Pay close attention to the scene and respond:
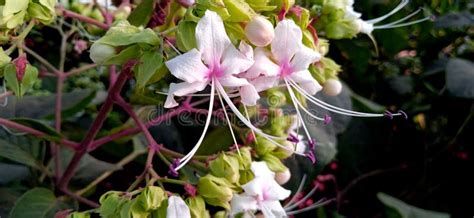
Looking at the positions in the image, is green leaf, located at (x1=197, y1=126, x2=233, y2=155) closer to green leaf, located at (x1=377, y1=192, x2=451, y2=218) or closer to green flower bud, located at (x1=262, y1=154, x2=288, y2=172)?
green flower bud, located at (x1=262, y1=154, x2=288, y2=172)

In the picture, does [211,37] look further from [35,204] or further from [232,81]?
[35,204]

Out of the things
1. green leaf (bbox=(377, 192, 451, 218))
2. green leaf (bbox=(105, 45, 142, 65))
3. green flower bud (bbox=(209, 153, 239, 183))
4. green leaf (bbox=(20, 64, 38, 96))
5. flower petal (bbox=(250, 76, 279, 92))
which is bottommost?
green leaf (bbox=(377, 192, 451, 218))

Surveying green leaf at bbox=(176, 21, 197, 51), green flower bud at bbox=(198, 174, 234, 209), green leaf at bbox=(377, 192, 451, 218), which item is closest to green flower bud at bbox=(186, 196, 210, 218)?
green flower bud at bbox=(198, 174, 234, 209)

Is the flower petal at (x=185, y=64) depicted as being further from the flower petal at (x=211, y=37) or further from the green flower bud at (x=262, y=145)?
the green flower bud at (x=262, y=145)

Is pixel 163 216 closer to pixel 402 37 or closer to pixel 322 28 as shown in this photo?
pixel 322 28

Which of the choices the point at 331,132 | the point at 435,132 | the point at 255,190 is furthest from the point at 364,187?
the point at 255,190

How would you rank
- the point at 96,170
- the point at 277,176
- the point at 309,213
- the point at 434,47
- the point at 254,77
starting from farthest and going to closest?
the point at 434,47
the point at 309,213
the point at 96,170
the point at 277,176
the point at 254,77

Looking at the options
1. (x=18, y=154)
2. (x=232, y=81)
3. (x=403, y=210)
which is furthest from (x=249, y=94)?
(x=403, y=210)
